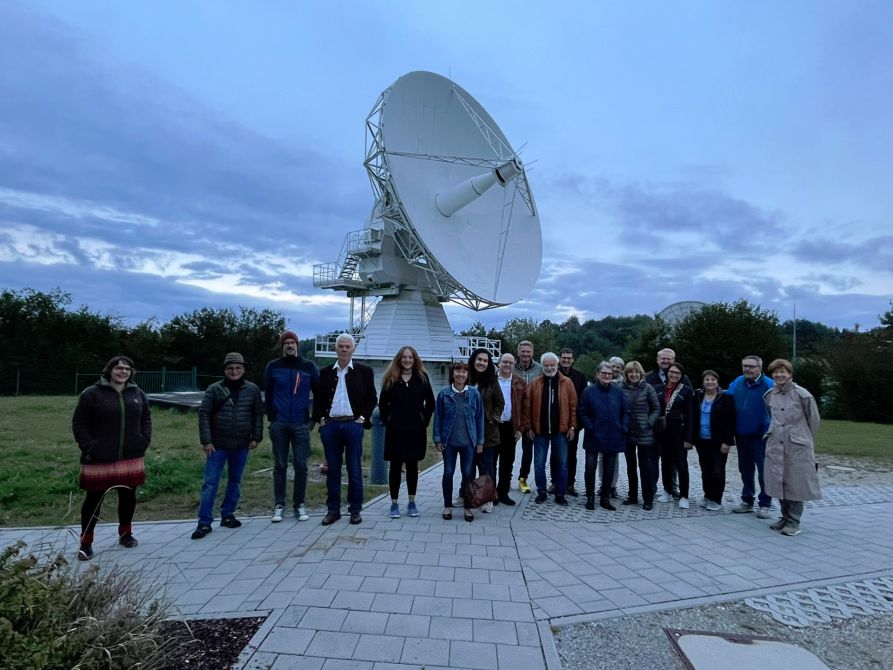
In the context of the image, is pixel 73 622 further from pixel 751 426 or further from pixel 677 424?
pixel 751 426

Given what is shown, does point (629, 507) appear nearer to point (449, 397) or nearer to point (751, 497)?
point (751, 497)

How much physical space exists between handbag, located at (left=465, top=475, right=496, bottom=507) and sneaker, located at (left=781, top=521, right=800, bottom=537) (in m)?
3.37

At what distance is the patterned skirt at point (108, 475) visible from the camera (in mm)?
5039

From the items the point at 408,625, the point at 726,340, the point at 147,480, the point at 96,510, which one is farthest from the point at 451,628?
the point at 726,340

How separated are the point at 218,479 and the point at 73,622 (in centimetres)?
313

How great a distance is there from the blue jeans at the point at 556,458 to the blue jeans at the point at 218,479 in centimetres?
380

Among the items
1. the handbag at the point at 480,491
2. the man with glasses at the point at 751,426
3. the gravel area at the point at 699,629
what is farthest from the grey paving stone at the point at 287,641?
the man with glasses at the point at 751,426

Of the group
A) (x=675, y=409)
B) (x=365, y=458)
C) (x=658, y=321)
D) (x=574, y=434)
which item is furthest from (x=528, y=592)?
(x=658, y=321)

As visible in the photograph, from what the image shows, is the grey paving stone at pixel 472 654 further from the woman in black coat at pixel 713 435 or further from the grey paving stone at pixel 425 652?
the woman in black coat at pixel 713 435

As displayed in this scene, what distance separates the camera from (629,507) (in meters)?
A: 7.07

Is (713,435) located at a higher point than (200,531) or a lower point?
higher

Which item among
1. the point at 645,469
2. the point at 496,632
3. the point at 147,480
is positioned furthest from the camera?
the point at 147,480

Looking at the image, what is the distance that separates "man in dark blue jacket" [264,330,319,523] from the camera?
6203 mm

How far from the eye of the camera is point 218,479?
5.76m
